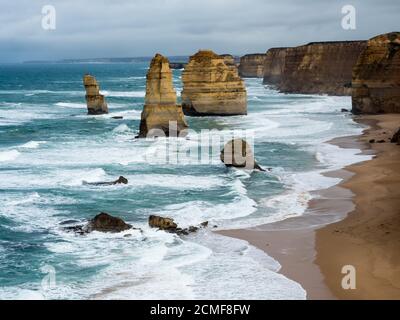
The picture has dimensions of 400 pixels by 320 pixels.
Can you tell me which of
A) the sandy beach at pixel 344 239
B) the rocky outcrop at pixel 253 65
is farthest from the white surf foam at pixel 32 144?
the rocky outcrop at pixel 253 65

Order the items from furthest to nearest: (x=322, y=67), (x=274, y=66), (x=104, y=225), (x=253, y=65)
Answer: (x=253, y=65) < (x=274, y=66) < (x=322, y=67) < (x=104, y=225)

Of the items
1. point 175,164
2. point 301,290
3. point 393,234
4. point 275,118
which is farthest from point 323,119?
point 301,290

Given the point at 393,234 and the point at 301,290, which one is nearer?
the point at 301,290

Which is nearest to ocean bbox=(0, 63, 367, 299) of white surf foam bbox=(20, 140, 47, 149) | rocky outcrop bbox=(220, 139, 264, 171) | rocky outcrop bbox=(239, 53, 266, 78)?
white surf foam bbox=(20, 140, 47, 149)

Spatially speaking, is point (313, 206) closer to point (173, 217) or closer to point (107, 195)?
point (173, 217)

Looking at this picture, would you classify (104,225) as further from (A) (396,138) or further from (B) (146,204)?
(A) (396,138)

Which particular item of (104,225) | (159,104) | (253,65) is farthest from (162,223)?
(253,65)

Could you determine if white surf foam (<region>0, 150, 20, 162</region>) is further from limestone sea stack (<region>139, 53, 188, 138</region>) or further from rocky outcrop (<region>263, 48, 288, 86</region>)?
rocky outcrop (<region>263, 48, 288, 86</region>)

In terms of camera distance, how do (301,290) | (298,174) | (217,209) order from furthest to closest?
(298,174) → (217,209) → (301,290)
